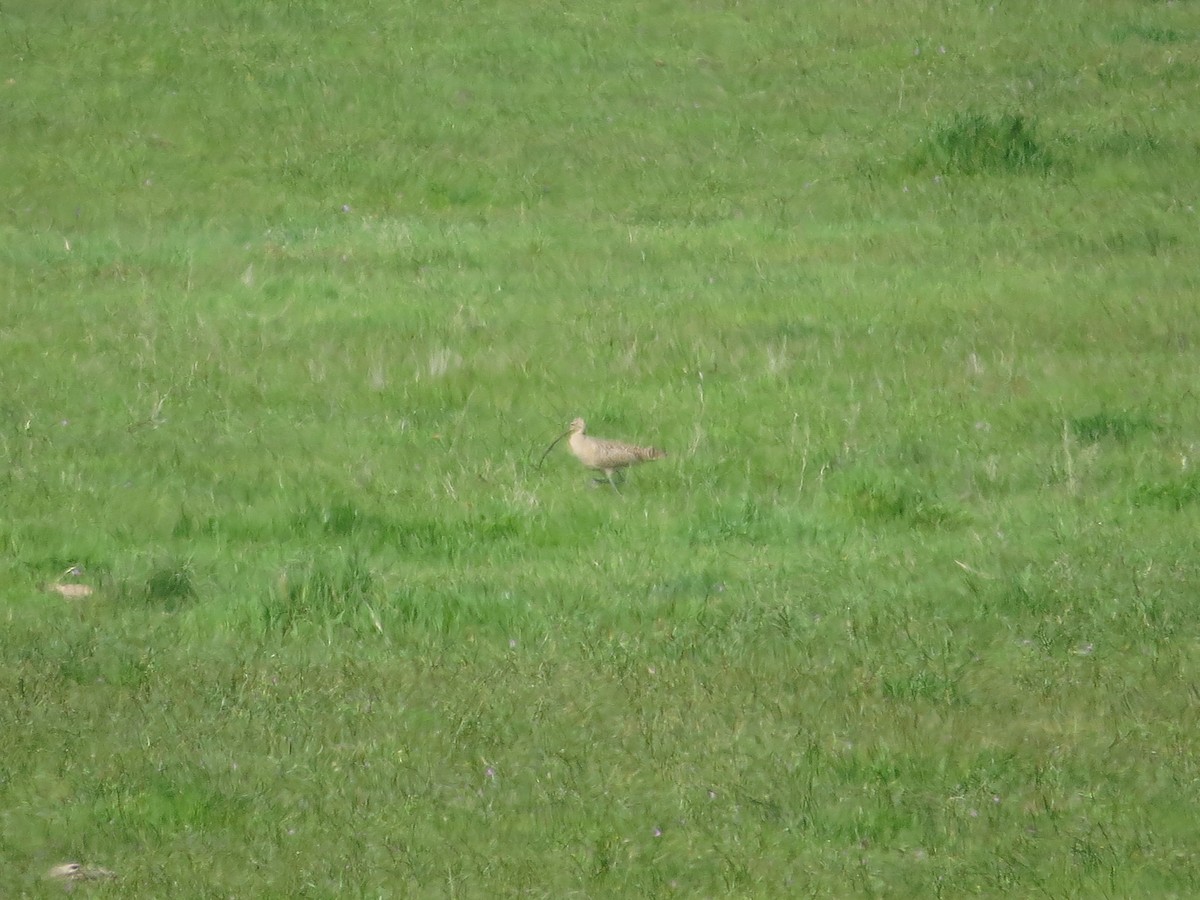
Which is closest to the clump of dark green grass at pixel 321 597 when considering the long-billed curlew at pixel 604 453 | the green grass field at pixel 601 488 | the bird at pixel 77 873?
the green grass field at pixel 601 488

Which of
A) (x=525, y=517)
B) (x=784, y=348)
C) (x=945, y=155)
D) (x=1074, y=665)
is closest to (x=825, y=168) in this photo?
(x=945, y=155)

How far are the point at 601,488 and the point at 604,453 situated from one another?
18cm

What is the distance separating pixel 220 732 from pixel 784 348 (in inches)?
230

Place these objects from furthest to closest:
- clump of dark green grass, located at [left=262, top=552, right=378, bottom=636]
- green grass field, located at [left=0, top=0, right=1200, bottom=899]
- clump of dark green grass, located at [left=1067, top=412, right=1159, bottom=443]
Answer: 1. clump of dark green grass, located at [left=1067, top=412, right=1159, bottom=443]
2. clump of dark green grass, located at [left=262, top=552, right=378, bottom=636]
3. green grass field, located at [left=0, top=0, right=1200, bottom=899]

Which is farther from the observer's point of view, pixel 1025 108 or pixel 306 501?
pixel 1025 108

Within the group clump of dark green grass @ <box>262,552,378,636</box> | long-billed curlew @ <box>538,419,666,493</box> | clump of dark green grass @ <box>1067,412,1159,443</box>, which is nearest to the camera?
clump of dark green grass @ <box>262,552,378,636</box>

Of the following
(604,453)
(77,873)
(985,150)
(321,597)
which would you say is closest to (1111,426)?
(604,453)

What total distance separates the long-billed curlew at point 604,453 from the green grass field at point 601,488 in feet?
0.62

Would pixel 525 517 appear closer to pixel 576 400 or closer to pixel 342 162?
pixel 576 400

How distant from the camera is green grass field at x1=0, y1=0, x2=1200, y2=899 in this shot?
217 inches

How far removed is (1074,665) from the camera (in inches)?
261

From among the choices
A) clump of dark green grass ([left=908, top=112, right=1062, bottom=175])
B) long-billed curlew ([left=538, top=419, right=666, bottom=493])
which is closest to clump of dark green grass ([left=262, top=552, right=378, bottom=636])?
long-billed curlew ([left=538, top=419, right=666, bottom=493])

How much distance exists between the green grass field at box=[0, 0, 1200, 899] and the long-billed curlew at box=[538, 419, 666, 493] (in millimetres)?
190

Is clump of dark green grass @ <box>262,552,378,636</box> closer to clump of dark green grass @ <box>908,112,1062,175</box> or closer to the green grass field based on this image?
the green grass field
